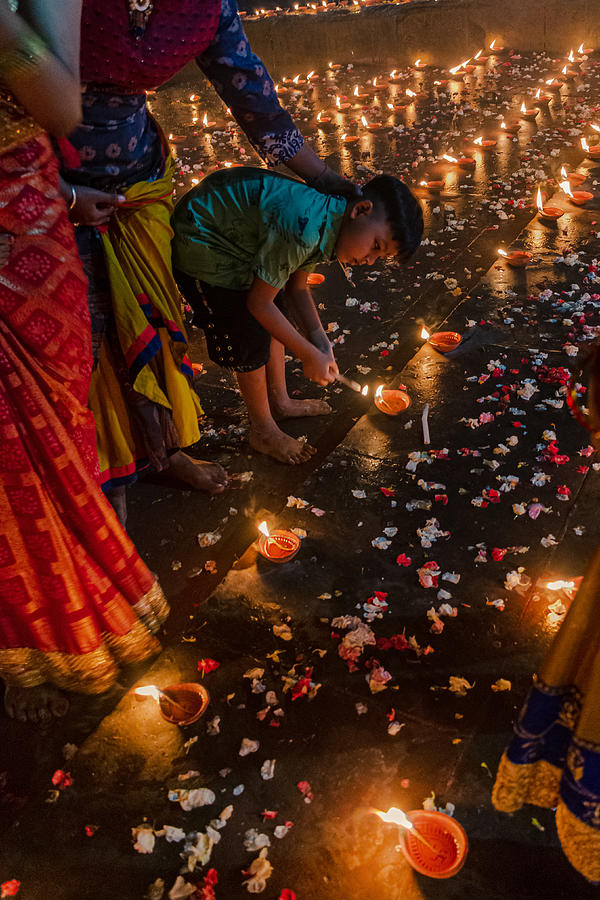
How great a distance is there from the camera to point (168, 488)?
3.36m

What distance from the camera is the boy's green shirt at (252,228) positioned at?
266 centimetres

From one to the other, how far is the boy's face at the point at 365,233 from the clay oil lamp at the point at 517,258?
2.37 meters

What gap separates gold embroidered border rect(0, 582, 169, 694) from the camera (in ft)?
7.72

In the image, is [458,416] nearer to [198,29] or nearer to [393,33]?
[198,29]

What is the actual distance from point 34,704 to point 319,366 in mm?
1789

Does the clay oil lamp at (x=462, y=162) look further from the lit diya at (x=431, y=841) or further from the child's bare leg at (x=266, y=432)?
the lit diya at (x=431, y=841)

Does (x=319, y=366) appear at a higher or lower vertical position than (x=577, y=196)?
higher

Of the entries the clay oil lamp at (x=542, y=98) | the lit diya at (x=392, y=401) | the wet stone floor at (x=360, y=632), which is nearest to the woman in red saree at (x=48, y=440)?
the wet stone floor at (x=360, y=632)

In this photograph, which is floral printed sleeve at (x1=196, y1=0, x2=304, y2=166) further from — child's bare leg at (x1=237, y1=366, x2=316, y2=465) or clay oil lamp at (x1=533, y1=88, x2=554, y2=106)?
clay oil lamp at (x1=533, y1=88, x2=554, y2=106)

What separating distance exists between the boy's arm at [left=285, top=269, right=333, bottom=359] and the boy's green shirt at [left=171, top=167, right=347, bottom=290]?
327mm

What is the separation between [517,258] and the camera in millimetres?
4680

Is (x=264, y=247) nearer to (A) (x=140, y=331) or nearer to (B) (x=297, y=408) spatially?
(A) (x=140, y=331)

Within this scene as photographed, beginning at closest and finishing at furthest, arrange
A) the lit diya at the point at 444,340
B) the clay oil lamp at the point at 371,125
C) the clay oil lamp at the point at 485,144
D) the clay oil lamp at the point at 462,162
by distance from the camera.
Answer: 1. the lit diya at the point at 444,340
2. the clay oil lamp at the point at 462,162
3. the clay oil lamp at the point at 485,144
4. the clay oil lamp at the point at 371,125

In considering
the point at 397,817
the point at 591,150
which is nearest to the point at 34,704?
the point at 397,817
